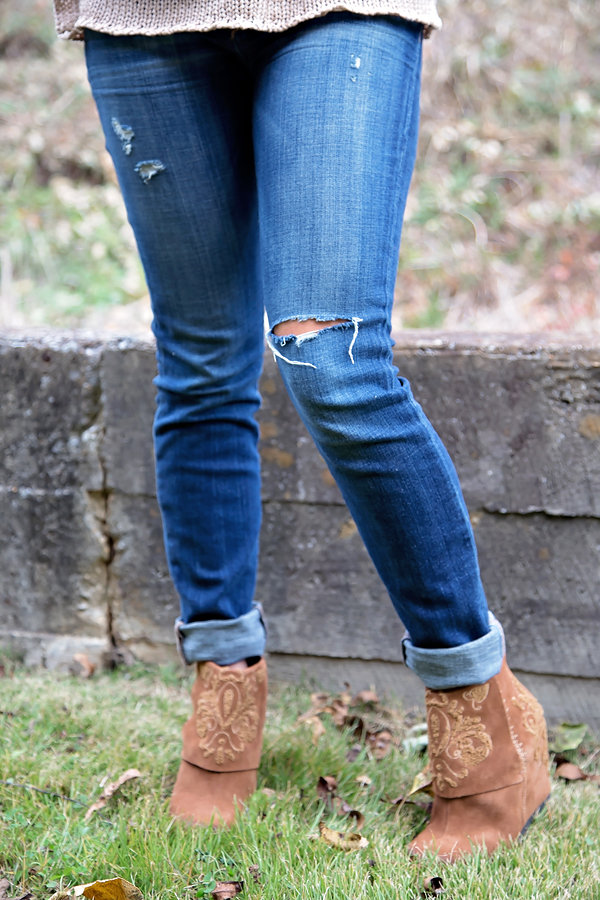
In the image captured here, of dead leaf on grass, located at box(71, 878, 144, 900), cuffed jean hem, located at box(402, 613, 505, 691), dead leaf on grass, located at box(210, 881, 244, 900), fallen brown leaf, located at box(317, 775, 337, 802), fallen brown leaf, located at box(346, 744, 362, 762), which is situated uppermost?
cuffed jean hem, located at box(402, 613, 505, 691)

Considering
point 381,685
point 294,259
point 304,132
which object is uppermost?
point 304,132

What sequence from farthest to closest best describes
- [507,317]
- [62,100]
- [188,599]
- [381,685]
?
1. [62,100]
2. [507,317]
3. [381,685]
4. [188,599]

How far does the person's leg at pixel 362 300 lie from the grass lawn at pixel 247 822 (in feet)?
0.93

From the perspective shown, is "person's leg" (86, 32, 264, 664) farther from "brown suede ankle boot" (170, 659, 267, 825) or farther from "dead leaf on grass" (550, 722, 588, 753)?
"dead leaf on grass" (550, 722, 588, 753)

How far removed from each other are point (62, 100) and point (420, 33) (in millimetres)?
3746

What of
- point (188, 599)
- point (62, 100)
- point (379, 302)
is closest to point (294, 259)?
point (379, 302)

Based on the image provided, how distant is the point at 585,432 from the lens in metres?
1.75

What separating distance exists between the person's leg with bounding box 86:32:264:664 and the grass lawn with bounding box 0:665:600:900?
272 mm

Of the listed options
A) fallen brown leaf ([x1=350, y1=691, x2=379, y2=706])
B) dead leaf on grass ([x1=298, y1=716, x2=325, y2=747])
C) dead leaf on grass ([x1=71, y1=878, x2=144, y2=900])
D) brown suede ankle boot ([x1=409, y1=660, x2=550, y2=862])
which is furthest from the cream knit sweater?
fallen brown leaf ([x1=350, y1=691, x2=379, y2=706])

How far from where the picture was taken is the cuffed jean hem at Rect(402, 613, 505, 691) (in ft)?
3.91

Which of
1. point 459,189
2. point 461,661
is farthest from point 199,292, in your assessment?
point 459,189

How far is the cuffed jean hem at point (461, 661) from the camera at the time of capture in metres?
1.19

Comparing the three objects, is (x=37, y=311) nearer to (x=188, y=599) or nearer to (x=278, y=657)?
(x=278, y=657)

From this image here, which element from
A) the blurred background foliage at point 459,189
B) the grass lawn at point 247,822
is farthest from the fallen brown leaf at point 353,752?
the blurred background foliage at point 459,189
